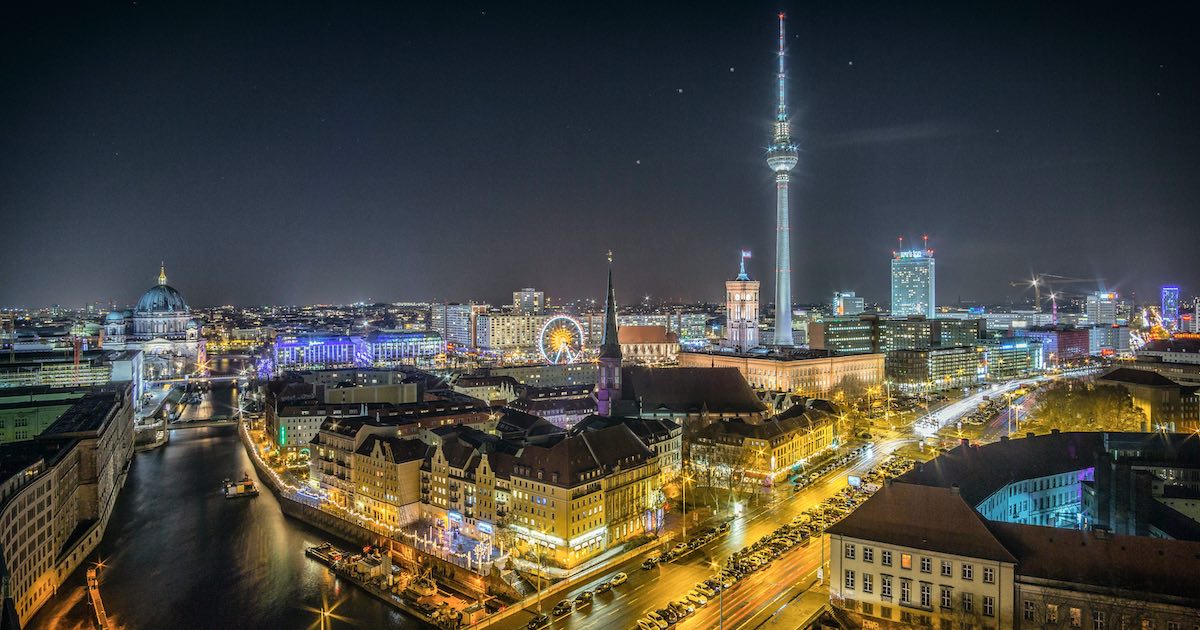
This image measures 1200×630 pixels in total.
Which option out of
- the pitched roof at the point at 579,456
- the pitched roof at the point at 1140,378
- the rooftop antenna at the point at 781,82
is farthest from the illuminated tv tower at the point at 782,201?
the pitched roof at the point at 579,456

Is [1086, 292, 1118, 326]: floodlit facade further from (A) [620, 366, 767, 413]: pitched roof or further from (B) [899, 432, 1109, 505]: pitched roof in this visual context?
(B) [899, 432, 1109, 505]: pitched roof

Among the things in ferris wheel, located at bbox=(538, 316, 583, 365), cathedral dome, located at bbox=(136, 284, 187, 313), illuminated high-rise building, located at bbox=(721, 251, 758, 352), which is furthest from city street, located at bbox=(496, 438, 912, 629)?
cathedral dome, located at bbox=(136, 284, 187, 313)

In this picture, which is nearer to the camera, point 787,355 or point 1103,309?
point 787,355

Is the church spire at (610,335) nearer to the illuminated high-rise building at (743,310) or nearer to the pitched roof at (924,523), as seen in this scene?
Result: the pitched roof at (924,523)

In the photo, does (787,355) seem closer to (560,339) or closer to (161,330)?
(560,339)

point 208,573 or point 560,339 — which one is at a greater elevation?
point 560,339

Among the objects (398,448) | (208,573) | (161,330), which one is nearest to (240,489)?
(208,573)
